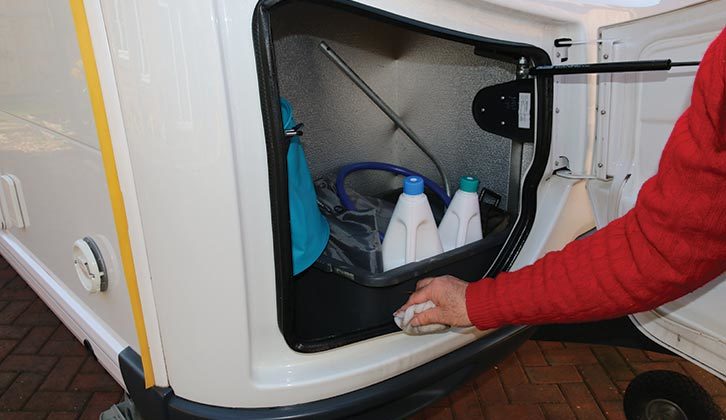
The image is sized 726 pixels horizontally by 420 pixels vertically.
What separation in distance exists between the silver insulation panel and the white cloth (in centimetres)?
67

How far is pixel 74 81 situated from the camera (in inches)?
39.9

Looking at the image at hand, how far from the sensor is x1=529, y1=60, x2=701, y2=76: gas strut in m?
1.00

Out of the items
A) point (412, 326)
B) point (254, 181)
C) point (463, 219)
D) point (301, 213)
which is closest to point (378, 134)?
point (463, 219)

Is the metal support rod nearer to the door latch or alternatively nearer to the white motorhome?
the white motorhome

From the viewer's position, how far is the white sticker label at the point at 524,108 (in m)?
1.34

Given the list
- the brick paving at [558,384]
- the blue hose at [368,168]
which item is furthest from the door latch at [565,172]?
the brick paving at [558,384]

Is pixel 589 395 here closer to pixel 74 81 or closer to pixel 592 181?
pixel 592 181

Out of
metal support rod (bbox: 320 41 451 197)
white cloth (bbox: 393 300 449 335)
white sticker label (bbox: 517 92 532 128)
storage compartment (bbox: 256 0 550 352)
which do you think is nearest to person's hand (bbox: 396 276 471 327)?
white cloth (bbox: 393 300 449 335)

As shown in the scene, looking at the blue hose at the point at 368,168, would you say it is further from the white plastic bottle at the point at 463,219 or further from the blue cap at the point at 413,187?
the blue cap at the point at 413,187

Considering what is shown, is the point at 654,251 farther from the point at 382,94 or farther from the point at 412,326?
the point at 382,94

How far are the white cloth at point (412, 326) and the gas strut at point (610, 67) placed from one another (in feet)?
1.90

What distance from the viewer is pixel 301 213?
1.28m

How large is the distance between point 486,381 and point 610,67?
138 centimetres

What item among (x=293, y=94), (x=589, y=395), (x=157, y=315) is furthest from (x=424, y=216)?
(x=589, y=395)
